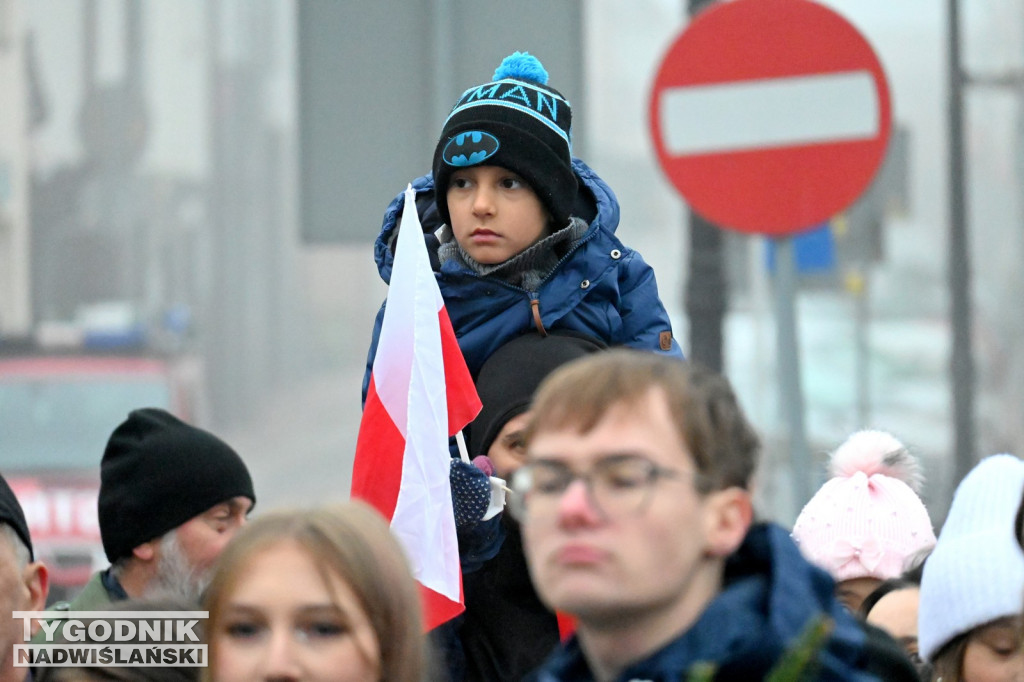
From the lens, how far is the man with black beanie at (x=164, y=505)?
168 inches

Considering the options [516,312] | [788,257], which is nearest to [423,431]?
[516,312]

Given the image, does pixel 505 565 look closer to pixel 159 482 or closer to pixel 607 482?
pixel 159 482

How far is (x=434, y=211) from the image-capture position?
3.99 metres

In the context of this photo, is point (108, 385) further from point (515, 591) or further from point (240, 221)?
point (240, 221)

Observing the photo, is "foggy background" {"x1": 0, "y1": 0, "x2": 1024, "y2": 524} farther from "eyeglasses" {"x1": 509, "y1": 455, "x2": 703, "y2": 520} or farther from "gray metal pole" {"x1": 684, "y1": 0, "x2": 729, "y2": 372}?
"eyeglasses" {"x1": 509, "y1": 455, "x2": 703, "y2": 520}

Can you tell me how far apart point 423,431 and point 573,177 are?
0.64 m

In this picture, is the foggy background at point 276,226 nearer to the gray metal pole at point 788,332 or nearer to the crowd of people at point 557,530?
the gray metal pole at point 788,332

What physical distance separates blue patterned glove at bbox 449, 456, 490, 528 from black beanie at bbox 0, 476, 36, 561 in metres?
0.92

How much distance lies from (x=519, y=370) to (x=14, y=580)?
1088mm

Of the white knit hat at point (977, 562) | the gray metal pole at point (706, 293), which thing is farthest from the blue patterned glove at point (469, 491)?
the gray metal pole at point (706, 293)

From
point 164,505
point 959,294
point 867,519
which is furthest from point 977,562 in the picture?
point 959,294

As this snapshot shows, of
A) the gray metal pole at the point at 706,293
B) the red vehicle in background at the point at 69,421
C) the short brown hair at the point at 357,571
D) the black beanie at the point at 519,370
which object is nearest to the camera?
the short brown hair at the point at 357,571

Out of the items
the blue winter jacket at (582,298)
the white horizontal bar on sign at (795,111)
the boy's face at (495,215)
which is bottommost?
the blue winter jacket at (582,298)

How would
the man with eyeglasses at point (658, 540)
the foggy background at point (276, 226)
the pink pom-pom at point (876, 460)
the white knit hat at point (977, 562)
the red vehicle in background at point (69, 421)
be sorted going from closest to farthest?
1. the man with eyeglasses at point (658, 540)
2. the white knit hat at point (977, 562)
3. the pink pom-pom at point (876, 460)
4. the red vehicle in background at point (69, 421)
5. the foggy background at point (276, 226)
